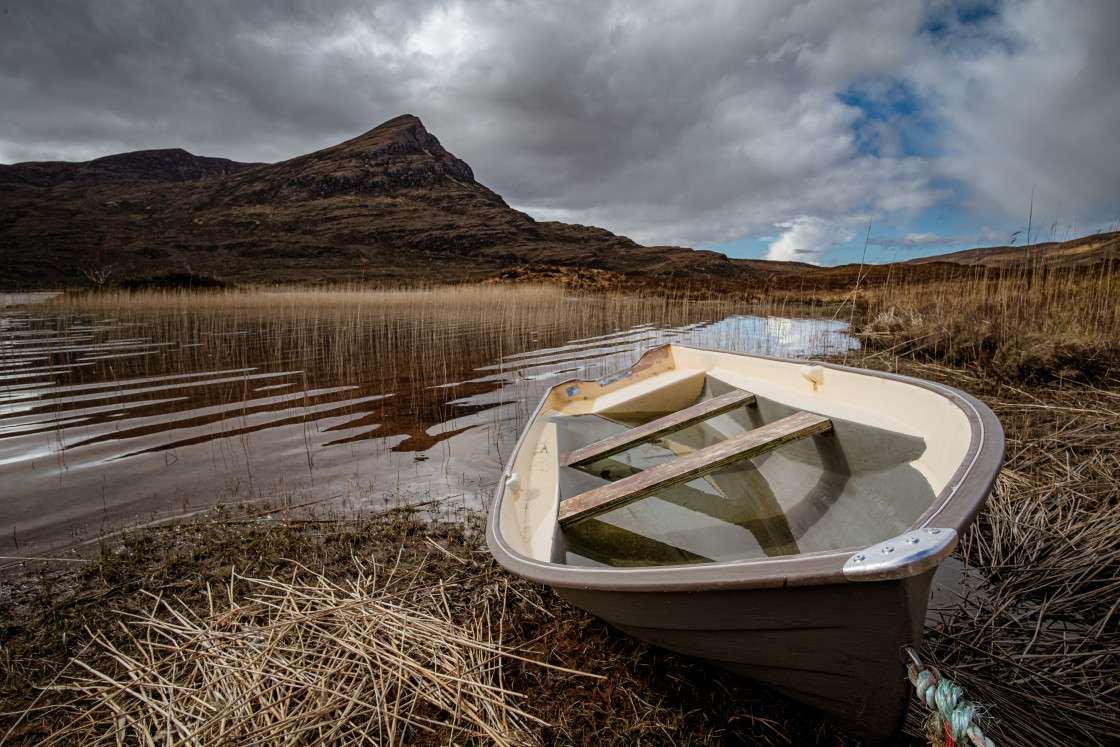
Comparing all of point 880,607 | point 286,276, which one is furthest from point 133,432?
A: point 286,276

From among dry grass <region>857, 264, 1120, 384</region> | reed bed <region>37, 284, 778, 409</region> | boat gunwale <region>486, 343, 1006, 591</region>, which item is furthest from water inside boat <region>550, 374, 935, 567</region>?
reed bed <region>37, 284, 778, 409</region>

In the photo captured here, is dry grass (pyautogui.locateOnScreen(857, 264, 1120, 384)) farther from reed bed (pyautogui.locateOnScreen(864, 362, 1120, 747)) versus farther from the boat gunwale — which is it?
the boat gunwale

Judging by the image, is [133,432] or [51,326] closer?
[133,432]

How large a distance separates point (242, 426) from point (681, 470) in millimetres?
4658

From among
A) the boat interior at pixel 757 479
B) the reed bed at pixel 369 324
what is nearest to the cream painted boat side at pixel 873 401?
the boat interior at pixel 757 479

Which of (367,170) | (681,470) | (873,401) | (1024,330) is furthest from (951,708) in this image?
(367,170)

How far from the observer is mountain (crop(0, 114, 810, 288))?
56.4 meters

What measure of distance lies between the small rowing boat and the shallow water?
121cm

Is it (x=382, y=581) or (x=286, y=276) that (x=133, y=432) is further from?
(x=286, y=276)

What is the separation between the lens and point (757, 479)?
307 cm

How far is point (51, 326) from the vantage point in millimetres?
12609

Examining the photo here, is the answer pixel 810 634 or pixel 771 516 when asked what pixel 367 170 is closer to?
pixel 771 516

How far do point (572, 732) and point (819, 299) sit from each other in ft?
63.8

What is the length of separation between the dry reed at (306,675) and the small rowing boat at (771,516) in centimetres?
53
